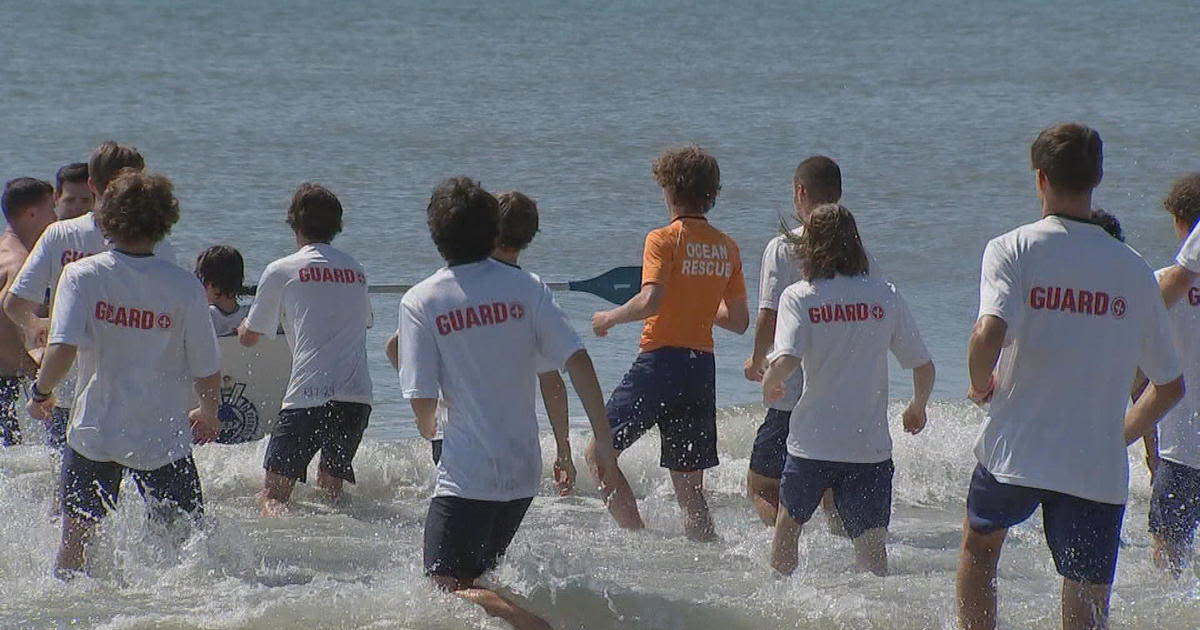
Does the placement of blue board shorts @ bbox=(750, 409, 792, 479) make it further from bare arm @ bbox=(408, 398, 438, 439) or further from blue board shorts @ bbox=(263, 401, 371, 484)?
bare arm @ bbox=(408, 398, 438, 439)

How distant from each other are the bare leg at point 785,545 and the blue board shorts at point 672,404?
3.05 feet

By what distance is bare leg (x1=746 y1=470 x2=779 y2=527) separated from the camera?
23.6 ft

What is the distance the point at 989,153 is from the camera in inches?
960

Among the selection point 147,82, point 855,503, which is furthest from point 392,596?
point 147,82

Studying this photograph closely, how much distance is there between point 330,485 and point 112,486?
243 cm

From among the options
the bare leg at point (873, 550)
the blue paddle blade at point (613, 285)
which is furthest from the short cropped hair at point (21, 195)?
the bare leg at point (873, 550)

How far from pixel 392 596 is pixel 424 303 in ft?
4.03

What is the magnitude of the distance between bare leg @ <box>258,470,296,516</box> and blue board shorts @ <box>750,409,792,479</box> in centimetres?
222

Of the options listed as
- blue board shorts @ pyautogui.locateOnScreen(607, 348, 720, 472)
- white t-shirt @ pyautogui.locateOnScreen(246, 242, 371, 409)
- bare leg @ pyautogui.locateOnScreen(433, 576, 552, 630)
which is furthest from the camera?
white t-shirt @ pyautogui.locateOnScreen(246, 242, 371, 409)

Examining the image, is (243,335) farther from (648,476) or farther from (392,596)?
(648,476)

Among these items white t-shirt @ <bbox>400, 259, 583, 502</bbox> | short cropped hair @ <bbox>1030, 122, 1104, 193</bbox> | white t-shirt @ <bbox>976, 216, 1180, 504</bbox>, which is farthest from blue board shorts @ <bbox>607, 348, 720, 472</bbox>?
short cropped hair @ <bbox>1030, 122, 1104, 193</bbox>

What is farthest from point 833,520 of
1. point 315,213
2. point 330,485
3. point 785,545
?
point 315,213

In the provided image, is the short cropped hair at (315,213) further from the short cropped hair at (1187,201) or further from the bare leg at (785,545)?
the short cropped hair at (1187,201)

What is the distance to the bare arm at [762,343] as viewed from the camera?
6.72m
